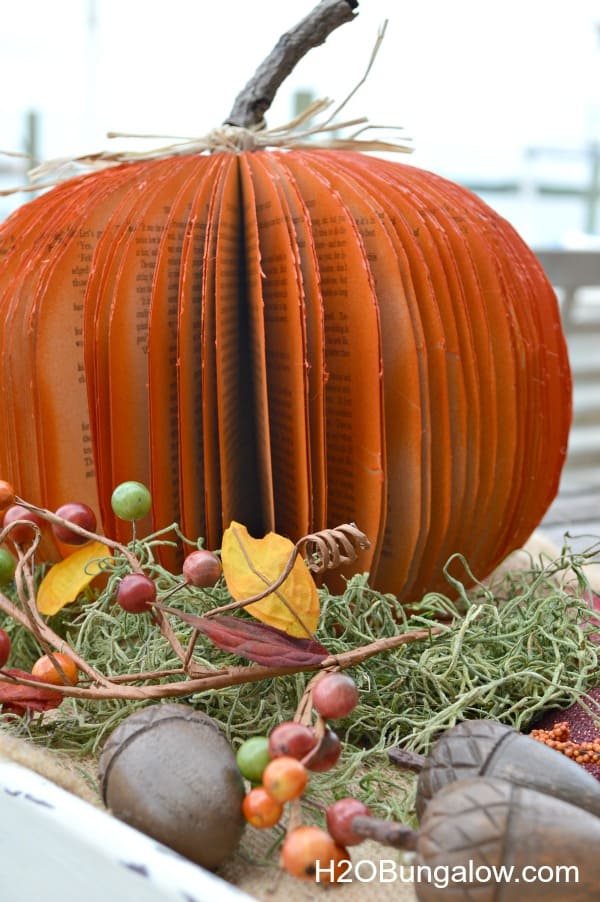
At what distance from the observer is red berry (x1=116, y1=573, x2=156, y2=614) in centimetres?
37

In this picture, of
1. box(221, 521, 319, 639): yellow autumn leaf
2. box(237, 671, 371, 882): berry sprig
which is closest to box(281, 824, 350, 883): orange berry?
box(237, 671, 371, 882): berry sprig

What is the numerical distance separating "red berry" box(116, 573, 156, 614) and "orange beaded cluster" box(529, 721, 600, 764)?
158mm

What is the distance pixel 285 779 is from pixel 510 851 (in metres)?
0.07

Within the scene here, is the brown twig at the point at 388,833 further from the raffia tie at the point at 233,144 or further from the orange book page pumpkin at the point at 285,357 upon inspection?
the raffia tie at the point at 233,144

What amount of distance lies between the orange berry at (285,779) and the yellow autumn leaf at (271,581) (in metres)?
0.10

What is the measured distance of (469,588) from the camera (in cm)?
57

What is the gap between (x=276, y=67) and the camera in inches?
23.1

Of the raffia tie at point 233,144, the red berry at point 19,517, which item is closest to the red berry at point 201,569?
the red berry at point 19,517

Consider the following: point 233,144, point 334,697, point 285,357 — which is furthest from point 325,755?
point 233,144

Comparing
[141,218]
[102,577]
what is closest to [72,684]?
[102,577]

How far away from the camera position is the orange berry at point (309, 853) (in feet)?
0.91

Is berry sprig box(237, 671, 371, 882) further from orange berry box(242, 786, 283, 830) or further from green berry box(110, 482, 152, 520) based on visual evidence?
green berry box(110, 482, 152, 520)

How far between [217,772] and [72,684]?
82 millimetres

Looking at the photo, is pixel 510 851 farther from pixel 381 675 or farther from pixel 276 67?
pixel 276 67
